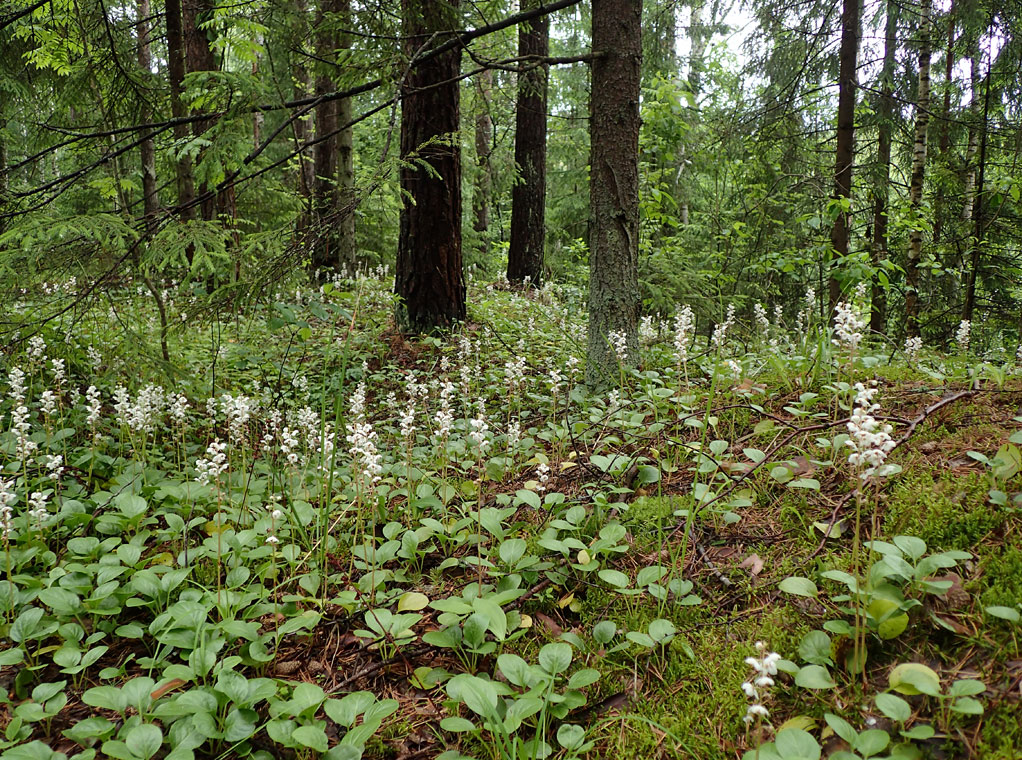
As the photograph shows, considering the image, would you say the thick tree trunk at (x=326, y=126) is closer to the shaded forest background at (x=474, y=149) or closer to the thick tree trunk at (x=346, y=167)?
the shaded forest background at (x=474, y=149)

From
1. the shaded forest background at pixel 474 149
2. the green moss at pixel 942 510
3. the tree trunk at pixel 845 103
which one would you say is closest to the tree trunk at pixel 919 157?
the shaded forest background at pixel 474 149

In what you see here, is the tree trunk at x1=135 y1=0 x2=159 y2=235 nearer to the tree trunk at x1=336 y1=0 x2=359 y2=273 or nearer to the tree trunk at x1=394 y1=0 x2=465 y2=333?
the tree trunk at x1=336 y1=0 x2=359 y2=273

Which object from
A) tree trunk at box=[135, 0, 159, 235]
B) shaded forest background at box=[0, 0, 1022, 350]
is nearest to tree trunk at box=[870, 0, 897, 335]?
shaded forest background at box=[0, 0, 1022, 350]

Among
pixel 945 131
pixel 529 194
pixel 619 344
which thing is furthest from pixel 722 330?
pixel 945 131

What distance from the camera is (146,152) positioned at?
36.6 ft

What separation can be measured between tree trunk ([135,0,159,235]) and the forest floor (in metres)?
1.24

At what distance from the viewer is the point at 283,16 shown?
5574 millimetres

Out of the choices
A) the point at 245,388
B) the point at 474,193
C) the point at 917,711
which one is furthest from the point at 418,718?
the point at 474,193

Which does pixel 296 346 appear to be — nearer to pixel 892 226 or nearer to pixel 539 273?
pixel 539 273

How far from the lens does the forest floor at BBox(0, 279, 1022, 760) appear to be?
5.76ft

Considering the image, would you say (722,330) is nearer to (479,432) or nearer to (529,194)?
(479,432)

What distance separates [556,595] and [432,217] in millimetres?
5445

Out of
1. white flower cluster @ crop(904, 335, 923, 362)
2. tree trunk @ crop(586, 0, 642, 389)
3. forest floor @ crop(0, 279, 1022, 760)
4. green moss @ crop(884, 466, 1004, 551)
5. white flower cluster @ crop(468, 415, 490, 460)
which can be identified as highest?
tree trunk @ crop(586, 0, 642, 389)

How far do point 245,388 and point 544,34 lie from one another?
9.77m
